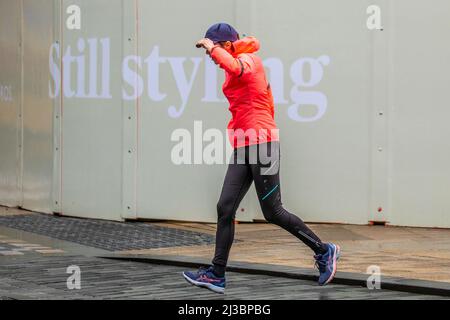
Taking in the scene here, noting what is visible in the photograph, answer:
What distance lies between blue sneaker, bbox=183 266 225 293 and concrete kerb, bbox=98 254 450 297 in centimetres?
84

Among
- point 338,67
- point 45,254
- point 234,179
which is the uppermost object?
point 338,67

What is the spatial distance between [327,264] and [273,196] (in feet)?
2.12

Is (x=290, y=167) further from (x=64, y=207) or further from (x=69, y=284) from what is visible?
(x=69, y=284)

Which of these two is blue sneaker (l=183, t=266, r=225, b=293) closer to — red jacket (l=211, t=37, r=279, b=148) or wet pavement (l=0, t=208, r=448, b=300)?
wet pavement (l=0, t=208, r=448, b=300)

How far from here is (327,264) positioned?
332 inches

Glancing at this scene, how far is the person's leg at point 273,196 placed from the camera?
828 cm

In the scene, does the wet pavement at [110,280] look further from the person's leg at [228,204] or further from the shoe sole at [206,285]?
the person's leg at [228,204]

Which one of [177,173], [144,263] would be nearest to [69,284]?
[144,263]

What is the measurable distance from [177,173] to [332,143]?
1801 millimetres

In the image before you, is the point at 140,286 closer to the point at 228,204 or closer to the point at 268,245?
the point at 228,204

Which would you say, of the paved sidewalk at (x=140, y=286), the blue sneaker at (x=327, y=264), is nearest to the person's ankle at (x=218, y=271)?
the paved sidewalk at (x=140, y=286)

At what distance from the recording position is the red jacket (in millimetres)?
8195

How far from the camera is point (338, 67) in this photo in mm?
12477

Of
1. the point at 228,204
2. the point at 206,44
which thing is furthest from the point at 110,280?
the point at 206,44
